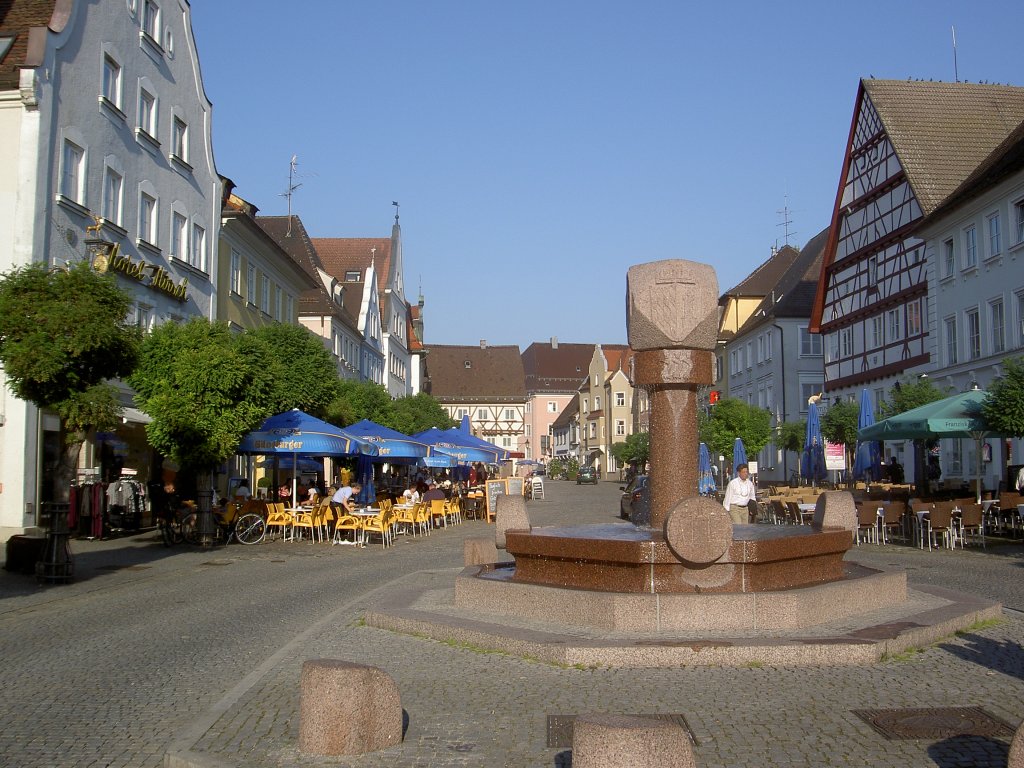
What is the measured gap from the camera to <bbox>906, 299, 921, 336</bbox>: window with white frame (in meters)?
38.8

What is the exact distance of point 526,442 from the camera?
128625 mm

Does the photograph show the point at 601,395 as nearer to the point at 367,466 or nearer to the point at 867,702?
the point at 367,466

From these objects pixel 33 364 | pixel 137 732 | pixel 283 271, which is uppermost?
pixel 283 271

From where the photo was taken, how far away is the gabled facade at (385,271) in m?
72.3

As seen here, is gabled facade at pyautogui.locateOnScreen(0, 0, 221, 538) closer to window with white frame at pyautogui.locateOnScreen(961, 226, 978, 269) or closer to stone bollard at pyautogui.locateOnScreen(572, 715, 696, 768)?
stone bollard at pyautogui.locateOnScreen(572, 715, 696, 768)

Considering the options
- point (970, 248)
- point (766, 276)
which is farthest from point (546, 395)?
point (970, 248)

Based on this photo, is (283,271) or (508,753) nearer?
(508,753)

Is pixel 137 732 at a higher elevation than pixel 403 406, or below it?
below

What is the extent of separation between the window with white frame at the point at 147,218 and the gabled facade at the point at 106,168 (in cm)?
6

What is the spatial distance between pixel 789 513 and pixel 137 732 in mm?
17075

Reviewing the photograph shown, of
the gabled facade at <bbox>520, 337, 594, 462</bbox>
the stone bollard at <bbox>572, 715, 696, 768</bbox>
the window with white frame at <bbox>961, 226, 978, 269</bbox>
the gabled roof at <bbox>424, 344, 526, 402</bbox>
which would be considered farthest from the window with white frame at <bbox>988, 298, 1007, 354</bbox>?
the gabled facade at <bbox>520, 337, 594, 462</bbox>

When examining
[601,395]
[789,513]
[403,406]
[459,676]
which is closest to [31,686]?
[459,676]

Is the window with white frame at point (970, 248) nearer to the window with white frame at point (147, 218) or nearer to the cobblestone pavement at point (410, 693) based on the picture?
the cobblestone pavement at point (410, 693)

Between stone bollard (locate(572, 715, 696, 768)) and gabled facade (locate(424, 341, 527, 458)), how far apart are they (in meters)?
119
